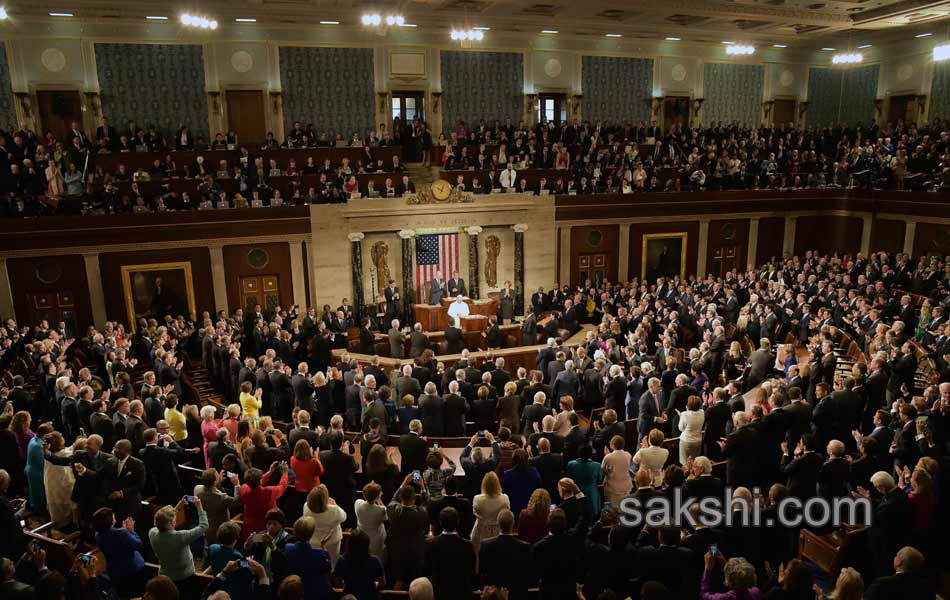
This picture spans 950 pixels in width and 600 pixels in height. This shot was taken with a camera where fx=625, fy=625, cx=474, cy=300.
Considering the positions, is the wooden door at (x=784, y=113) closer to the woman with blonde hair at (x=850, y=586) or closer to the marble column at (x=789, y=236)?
the marble column at (x=789, y=236)

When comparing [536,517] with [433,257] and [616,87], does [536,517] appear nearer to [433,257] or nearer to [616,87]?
[433,257]

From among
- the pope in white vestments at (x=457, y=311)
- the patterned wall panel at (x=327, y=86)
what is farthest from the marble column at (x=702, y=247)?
the patterned wall panel at (x=327, y=86)

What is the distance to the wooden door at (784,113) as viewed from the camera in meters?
26.7

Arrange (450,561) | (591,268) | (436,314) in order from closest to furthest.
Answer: (450,561)
(436,314)
(591,268)

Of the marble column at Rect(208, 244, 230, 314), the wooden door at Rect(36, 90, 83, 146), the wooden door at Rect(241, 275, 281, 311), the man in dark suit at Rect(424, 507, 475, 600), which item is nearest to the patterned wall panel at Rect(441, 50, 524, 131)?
the wooden door at Rect(241, 275, 281, 311)

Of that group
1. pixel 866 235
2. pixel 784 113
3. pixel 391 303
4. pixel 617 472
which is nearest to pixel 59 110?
pixel 391 303

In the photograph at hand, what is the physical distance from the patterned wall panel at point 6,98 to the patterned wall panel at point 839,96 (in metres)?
29.4

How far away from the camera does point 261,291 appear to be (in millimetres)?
17125

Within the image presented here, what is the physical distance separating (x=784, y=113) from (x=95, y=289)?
26549 millimetres

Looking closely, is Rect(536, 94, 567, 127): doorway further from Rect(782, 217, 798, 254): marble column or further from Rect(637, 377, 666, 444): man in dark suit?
Rect(637, 377, 666, 444): man in dark suit

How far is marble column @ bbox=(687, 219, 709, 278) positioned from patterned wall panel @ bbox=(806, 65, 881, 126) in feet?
34.9

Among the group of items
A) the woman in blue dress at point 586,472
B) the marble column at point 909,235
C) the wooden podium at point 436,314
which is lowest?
the wooden podium at point 436,314

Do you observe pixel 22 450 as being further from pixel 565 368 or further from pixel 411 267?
pixel 411 267

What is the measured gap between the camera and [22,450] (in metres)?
7.10
